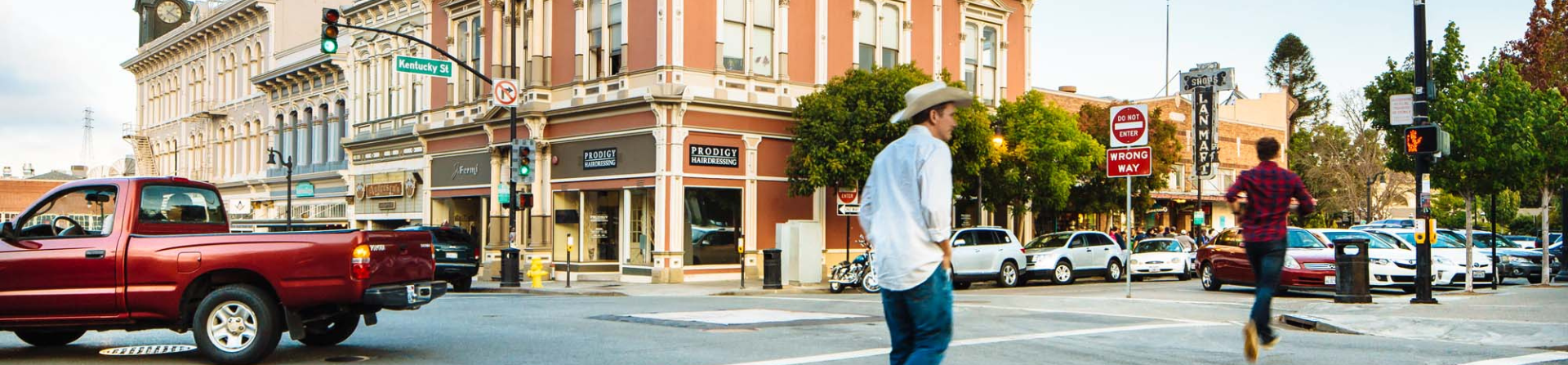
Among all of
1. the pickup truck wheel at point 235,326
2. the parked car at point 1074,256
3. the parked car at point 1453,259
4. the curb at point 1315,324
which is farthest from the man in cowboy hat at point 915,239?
the parked car at point 1074,256

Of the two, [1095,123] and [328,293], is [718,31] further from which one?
[328,293]

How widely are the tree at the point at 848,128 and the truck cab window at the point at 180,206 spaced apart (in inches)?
663

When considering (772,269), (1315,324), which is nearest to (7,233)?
(1315,324)

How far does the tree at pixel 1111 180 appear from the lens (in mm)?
36375

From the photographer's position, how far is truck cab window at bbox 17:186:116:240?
9.85 meters

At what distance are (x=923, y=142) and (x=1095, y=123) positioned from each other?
117 feet

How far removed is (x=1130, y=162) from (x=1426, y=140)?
4.11m

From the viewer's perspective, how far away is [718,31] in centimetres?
2855

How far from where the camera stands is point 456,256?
79.4 feet

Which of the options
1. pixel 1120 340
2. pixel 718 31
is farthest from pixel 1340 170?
pixel 1120 340

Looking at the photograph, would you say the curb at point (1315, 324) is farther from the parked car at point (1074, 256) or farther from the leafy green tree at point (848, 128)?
the leafy green tree at point (848, 128)

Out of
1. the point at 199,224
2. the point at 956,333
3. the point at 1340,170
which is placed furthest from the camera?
the point at 1340,170

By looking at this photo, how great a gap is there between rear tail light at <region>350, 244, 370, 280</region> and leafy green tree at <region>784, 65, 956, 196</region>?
57.9ft

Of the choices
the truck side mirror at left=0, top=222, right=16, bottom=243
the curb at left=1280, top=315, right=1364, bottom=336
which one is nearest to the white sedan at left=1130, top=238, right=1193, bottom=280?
the curb at left=1280, top=315, right=1364, bottom=336
